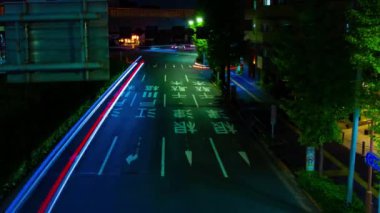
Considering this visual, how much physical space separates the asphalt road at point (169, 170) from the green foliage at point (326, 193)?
1.55 ft

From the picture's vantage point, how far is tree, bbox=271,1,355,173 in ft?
50.7

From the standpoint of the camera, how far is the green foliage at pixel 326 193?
14008 mm

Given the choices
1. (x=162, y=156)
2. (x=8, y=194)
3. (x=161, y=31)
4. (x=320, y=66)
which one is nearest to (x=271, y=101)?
(x=162, y=156)

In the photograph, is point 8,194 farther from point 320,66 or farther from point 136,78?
point 136,78

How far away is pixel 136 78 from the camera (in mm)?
50656

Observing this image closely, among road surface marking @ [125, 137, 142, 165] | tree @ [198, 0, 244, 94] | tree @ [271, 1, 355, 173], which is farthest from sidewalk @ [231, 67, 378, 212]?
tree @ [198, 0, 244, 94]

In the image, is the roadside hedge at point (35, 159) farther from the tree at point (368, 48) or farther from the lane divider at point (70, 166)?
the tree at point (368, 48)

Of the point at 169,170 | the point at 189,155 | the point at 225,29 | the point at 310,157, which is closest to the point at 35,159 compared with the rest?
the point at 169,170

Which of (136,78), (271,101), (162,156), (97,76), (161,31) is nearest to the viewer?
(97,76)

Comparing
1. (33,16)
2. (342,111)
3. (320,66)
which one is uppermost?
(33,16)

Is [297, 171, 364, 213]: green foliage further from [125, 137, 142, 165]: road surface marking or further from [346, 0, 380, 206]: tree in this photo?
[125, 137, 142, 165]: road surface marking

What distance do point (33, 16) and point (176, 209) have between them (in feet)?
30.5

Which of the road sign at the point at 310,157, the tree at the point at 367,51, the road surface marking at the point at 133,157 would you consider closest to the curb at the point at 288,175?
the road sign at the point at 310,157

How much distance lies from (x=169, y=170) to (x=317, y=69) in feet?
24.7
